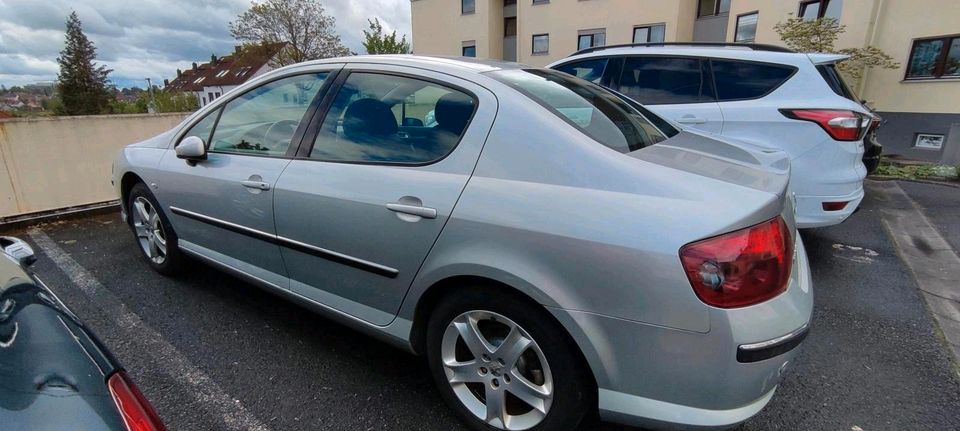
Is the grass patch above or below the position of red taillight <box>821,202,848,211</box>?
below

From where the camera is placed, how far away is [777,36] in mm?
13297

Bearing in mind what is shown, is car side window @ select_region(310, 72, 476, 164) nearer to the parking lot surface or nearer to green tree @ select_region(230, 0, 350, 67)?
the parking lot surface

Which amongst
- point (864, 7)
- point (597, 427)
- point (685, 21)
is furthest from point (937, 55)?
point (597, 427)

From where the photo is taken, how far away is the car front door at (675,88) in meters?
3.81

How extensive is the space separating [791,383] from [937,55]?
13.5m

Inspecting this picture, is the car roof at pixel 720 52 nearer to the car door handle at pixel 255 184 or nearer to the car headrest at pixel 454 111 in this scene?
the car headrest at pixel 454 111

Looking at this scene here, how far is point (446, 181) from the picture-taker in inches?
70.1

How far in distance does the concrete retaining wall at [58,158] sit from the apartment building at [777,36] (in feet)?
41.7

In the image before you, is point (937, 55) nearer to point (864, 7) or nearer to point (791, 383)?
point (864, 7)

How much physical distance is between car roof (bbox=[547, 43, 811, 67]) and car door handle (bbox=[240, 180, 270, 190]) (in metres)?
3.53

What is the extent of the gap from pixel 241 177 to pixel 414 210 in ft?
4.11

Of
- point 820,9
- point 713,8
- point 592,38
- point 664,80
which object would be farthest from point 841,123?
point 592,38

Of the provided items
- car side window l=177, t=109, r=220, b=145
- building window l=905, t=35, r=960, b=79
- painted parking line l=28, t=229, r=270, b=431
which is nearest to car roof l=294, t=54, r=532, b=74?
car side window l=177, t=109, r=220, b=145

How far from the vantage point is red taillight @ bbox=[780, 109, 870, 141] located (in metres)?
3.22
